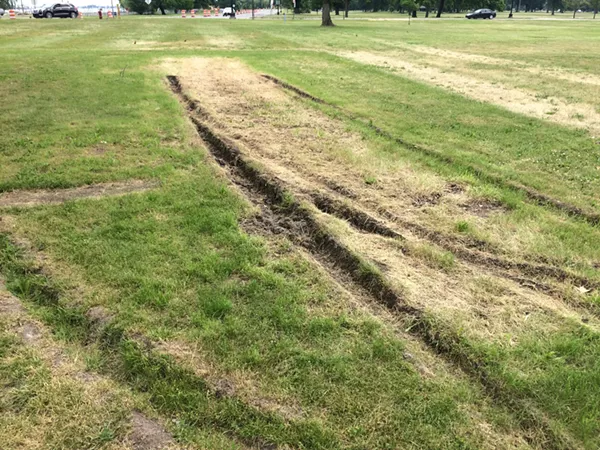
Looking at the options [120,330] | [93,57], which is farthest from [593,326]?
[93,57]

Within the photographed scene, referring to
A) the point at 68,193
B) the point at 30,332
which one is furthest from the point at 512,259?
the point at 68,193

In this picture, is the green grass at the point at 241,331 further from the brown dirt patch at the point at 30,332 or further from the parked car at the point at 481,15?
the parked car at the point at 481,15

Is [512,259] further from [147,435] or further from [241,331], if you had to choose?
[147,435]

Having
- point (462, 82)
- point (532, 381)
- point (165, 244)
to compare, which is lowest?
point (532, 381)

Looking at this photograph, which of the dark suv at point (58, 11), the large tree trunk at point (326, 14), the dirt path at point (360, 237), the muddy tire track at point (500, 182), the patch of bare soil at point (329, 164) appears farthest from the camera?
the dark suv at point (58, 11)

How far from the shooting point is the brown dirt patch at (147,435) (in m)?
2.63

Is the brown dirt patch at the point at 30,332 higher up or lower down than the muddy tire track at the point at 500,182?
lower down

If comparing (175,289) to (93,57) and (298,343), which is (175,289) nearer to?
(298,343)

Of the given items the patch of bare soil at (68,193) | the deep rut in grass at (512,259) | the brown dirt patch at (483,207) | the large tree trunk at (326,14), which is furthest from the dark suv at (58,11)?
the brown dirt patch at (483,207)

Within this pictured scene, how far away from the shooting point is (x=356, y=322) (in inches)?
141

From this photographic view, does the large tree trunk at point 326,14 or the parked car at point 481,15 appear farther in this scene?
the parked car at point 481,15

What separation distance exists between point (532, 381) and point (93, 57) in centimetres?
1659

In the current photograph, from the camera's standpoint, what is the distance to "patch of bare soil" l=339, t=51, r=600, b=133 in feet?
31.6

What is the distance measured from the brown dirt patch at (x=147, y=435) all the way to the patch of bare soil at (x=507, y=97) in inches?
357
